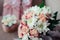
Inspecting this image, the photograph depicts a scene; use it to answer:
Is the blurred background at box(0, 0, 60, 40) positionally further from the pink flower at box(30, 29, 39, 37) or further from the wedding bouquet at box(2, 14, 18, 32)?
the pink flower at box(30, 29, 39, 37)

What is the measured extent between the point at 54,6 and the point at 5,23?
53 centimetres

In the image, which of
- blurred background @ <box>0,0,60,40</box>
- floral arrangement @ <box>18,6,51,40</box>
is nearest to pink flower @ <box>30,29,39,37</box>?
floral arrangement @ <box>18,6,51,40</box>

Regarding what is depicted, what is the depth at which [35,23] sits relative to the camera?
1060mm

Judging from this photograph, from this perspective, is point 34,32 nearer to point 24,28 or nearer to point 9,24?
point 24,28

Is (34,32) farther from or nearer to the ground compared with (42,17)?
nearer to the ground

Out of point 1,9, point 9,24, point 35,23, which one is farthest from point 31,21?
point 1,9

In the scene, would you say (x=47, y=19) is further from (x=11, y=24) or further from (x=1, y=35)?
(x=1, y=35)

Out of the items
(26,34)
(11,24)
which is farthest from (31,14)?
(11,24)

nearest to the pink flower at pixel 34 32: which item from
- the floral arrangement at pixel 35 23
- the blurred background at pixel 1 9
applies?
the floral arrangement at pixel 35 23

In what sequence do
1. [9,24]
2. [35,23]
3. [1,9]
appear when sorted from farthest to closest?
1. [1,9]
2. [9,24]
3. [35,23]

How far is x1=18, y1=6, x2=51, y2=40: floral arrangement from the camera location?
106 cm

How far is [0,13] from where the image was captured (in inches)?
74.1

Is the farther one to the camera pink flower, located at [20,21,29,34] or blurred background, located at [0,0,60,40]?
blurred background, located at [0,0,60,40]

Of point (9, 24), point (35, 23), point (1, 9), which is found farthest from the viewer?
point (1, 9)
